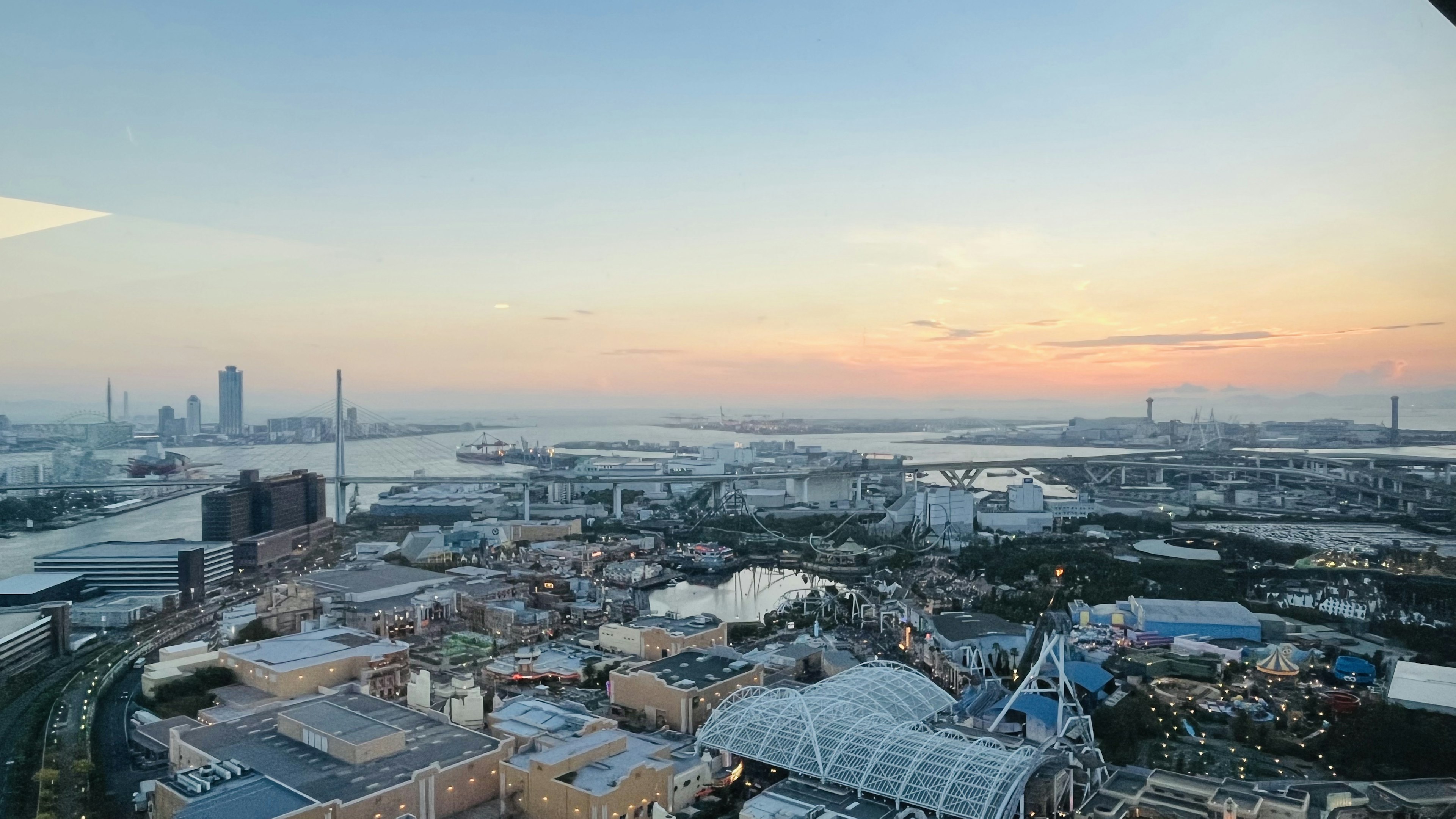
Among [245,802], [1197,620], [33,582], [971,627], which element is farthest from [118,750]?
[1197,620]

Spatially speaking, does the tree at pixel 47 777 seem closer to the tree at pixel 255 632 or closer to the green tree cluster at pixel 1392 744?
the tree at pixel 255 632

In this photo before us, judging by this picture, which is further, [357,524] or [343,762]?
[357,524]

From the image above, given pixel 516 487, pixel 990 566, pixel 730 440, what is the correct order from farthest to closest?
1. pixel 730 440
2. pixel 516 487
3. pixel 990 566

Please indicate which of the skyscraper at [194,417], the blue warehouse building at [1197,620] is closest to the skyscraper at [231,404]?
the skyscraper at [194,417]

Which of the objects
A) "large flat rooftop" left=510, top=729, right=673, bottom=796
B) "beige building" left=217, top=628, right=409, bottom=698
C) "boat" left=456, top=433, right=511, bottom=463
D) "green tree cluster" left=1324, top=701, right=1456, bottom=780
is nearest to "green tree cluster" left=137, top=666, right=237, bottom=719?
"beige building" left=217, top=628, right=409, bottom=698

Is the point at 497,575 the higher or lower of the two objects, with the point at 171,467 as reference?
lower

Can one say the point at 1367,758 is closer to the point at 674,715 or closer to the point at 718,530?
the point at 674,715

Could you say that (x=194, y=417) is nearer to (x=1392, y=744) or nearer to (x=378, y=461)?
(x=378, y=461)

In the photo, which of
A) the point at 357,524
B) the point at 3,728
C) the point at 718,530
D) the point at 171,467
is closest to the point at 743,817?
the point at 3,728
